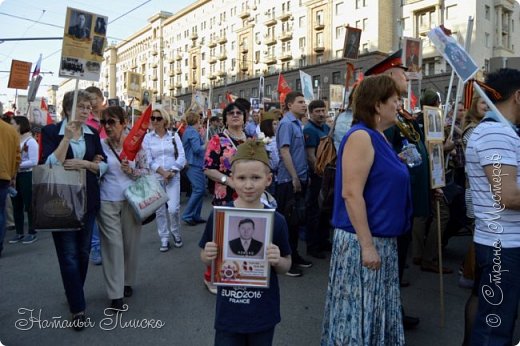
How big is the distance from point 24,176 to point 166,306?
4.53 metres

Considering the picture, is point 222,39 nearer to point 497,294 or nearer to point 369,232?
point 369,232

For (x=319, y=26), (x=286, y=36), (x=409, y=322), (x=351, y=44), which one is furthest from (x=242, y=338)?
(x=286, y=36)

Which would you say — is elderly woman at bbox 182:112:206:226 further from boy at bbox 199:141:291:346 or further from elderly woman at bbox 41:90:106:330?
boy at bbox 199:141:291:346

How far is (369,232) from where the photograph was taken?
2.54 m

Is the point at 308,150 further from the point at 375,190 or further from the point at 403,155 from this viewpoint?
the point at 375,190

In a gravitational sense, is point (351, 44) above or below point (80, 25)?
above

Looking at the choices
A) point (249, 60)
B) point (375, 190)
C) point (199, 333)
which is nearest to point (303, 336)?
point (199, 333)

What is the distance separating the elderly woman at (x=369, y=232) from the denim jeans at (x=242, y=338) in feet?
1.69

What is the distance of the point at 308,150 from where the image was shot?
5.85 m

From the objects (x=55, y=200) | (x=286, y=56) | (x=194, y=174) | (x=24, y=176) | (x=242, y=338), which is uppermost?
(x=286, y=56)

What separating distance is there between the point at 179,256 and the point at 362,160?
4.22 m

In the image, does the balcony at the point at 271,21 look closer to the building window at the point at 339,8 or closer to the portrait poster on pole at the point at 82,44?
the building window at the point at 339,8

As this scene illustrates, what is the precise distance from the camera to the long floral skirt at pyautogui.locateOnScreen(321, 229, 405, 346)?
257 cm

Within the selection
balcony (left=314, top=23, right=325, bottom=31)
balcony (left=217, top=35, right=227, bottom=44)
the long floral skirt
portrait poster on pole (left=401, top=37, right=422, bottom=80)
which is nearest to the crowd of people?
the long floral skirt
